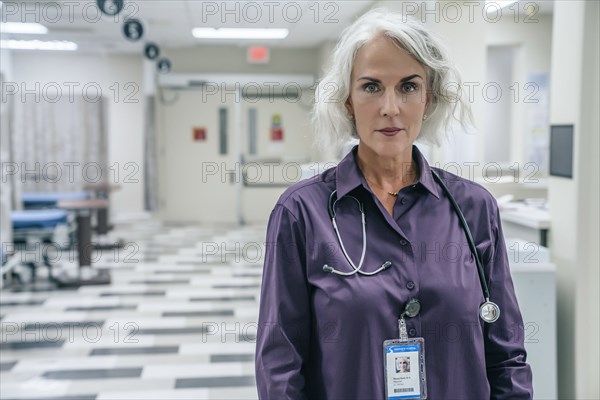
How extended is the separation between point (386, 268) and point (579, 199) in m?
2.27

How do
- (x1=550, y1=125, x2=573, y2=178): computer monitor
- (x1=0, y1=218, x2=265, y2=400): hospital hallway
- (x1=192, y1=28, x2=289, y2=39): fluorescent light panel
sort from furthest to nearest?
(x1=192, y1=28, x2=289, y2=39): fluorescent light panel
(x1=0, y1=218, x2=265, y2=400): hospital hallway
(x1=550, y1=125, x2=573, y2=178): computer monitor

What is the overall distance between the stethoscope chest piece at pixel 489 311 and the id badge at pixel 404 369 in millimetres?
152

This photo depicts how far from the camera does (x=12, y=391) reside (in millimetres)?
4180

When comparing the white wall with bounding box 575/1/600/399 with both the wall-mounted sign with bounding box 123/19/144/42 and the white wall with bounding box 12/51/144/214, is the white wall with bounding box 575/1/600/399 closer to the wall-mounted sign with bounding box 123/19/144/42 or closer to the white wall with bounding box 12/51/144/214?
the wall-mounted sign with bounding box 123/19/144/42

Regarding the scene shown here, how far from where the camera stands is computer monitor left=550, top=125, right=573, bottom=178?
135 inches

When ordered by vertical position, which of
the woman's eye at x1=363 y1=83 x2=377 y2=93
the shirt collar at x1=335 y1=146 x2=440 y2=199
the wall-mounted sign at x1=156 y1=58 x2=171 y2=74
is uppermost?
the wall-mounted sign at x1=156 y1=58 x2=171 y2=74

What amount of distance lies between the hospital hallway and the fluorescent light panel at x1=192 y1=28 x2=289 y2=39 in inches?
131

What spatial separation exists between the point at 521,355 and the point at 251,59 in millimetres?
10894

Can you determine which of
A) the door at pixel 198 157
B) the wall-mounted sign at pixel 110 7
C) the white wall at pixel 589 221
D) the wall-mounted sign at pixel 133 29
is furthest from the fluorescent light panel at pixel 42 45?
the white wall at pixel 589 221

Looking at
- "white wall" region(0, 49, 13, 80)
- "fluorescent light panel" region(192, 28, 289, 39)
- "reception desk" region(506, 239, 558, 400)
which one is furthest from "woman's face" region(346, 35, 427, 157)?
"fluorescent light panel" region(192, 28, 289, 39)

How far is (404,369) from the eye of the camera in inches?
57.6

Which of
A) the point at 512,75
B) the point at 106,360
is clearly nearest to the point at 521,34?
the point at 512,75

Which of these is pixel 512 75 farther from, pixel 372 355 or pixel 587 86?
pixel 372 355

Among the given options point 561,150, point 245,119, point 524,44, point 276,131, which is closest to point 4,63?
point 245,119
